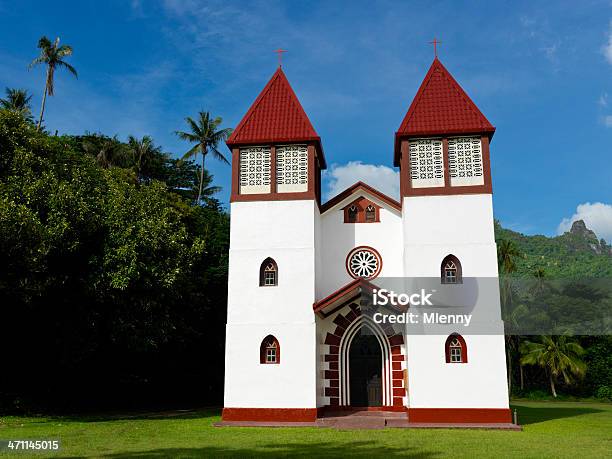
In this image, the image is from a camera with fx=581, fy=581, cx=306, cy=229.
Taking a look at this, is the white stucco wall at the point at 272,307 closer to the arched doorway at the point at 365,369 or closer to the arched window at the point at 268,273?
the arched window at the point at 268,273

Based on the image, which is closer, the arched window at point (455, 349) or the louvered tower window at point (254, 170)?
the arched window at point (455, 349)

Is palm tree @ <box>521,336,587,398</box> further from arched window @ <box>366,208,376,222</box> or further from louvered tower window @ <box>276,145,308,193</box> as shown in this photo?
louvered tower window @ <box>276,145,308,193</box>

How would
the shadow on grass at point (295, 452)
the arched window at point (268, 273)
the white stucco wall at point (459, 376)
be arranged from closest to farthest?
1. the shadow on grass at point (295, 452)
2. the white stucco wall at point (459, 376)
3. the arched window at point (268, 273)

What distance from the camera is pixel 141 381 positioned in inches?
904

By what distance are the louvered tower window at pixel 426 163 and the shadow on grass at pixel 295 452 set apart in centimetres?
785

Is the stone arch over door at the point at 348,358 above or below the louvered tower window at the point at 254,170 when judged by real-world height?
below

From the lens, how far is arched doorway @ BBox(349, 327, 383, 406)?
Result: 17.1 meters

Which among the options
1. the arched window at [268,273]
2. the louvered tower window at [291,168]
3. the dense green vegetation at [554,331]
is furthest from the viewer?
the dense green vegetation at [554,331]

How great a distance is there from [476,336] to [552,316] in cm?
2087

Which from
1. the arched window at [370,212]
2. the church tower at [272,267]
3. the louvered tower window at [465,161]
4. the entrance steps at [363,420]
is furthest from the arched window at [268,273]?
the louvered tower window at [465,161]

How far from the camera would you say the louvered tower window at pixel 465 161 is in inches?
656

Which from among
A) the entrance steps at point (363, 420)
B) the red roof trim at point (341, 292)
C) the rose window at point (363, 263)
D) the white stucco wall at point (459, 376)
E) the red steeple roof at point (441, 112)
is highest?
the red steeple roof at point (441, 112)

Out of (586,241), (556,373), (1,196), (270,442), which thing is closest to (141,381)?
(1,196)

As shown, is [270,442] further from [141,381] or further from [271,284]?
[141,381]
